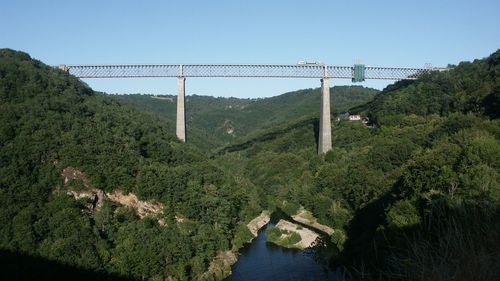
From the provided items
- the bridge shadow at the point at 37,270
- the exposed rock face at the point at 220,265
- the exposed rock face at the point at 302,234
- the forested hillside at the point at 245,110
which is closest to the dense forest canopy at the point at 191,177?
the bridge shadow at the point at 37,270

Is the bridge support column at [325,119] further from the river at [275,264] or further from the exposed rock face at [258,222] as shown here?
the river at [275,264]

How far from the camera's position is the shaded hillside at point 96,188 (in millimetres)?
23922

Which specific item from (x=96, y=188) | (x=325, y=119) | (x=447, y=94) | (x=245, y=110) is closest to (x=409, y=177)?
(x=96, y=188)

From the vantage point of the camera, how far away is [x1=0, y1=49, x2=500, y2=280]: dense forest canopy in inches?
913

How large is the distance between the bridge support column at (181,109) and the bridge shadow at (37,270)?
24.2 metres

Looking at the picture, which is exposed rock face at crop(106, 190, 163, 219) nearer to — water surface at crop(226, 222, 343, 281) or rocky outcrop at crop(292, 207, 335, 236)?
water surface at crop(226, 222, 343, 281)

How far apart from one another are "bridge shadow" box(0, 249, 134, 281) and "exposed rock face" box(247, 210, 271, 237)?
15377mm

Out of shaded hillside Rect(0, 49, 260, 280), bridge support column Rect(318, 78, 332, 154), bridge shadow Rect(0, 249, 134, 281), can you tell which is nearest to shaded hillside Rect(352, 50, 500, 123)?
bridge support column Rect(318, 78, 332, 154)

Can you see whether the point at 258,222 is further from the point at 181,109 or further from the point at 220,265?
the point at 181,109

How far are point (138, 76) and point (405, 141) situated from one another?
2503cm

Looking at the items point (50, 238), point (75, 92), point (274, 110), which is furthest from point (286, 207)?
point (274, 110)

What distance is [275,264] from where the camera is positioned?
2800 centimetres

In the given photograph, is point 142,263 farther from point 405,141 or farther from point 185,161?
point 405,141

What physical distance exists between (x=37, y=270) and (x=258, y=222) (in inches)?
803
